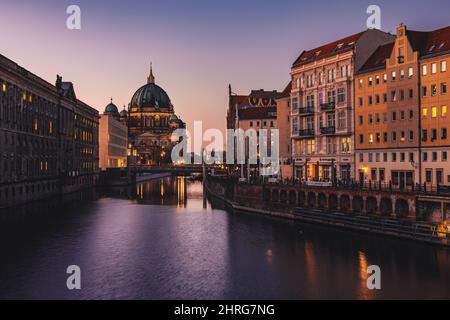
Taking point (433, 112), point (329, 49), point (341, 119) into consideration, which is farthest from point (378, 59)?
point (433, 112)

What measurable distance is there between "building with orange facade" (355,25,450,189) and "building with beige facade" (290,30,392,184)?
7.45 ft

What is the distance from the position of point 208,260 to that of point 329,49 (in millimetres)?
60330

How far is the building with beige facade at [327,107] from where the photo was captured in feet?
293

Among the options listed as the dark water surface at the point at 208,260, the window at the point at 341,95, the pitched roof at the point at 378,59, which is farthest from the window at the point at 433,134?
the window at the point at 341,95

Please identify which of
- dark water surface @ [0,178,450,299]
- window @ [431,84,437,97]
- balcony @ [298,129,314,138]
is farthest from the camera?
balcony @ [298,129,314,138]

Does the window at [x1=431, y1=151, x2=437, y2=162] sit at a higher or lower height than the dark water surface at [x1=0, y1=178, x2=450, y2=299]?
higher

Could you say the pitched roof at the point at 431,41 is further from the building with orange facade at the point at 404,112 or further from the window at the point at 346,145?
the window at the point at 346,145

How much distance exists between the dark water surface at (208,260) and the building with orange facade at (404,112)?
17759 mm

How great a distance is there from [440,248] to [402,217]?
12.9 metres

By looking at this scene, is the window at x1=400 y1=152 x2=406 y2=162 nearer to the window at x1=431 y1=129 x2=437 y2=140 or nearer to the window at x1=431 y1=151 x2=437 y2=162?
the window at x1=431 y1=151 x2=437 y2=162

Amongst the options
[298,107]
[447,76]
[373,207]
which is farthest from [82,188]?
[447,76]

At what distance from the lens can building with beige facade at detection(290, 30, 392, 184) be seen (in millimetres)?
89188

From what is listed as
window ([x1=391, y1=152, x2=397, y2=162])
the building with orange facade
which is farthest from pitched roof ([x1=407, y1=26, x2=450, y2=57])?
window ([x1=391, y1=152, x2=397, y2=162])

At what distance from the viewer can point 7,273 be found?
150ft
